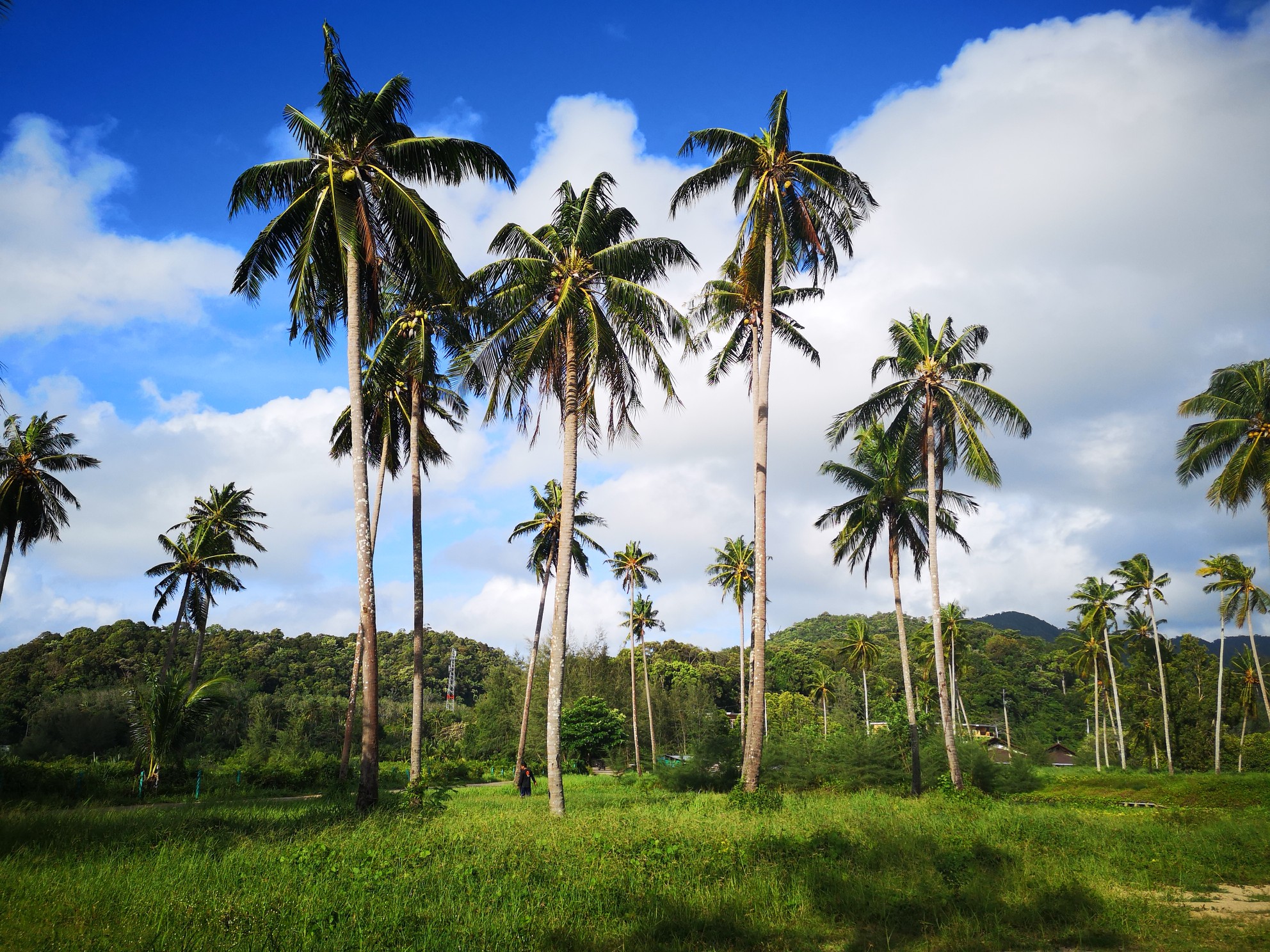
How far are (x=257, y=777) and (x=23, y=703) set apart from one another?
106 ft

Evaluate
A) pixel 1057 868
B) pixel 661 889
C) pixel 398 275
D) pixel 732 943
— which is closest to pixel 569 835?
pixel 661 889

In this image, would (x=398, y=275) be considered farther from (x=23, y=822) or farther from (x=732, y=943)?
(x=732, y=943)

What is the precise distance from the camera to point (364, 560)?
1559 centimetres

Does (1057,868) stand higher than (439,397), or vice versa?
(439,397)

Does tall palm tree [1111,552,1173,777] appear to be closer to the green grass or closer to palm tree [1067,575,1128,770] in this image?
palm tree [1067,575,1128,770]

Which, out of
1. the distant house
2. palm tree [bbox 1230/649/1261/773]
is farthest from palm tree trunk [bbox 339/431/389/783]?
the distant house

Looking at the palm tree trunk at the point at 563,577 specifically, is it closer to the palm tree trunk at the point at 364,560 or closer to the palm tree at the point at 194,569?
the palm tree trunk at the point at 364,560

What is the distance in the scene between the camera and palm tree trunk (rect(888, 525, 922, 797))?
26.0m

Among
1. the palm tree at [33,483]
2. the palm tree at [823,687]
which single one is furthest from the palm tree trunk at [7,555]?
the palm tree at [823,687]

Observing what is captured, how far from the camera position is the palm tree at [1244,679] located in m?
51.8

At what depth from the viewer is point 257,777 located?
98.5 ft

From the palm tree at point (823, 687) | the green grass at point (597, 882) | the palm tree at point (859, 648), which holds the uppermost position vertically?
the palm tree at point (859, 648)

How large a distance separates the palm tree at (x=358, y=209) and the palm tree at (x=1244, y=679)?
61.3 metres

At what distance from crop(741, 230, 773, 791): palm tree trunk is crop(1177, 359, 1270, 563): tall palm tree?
17.9 m
